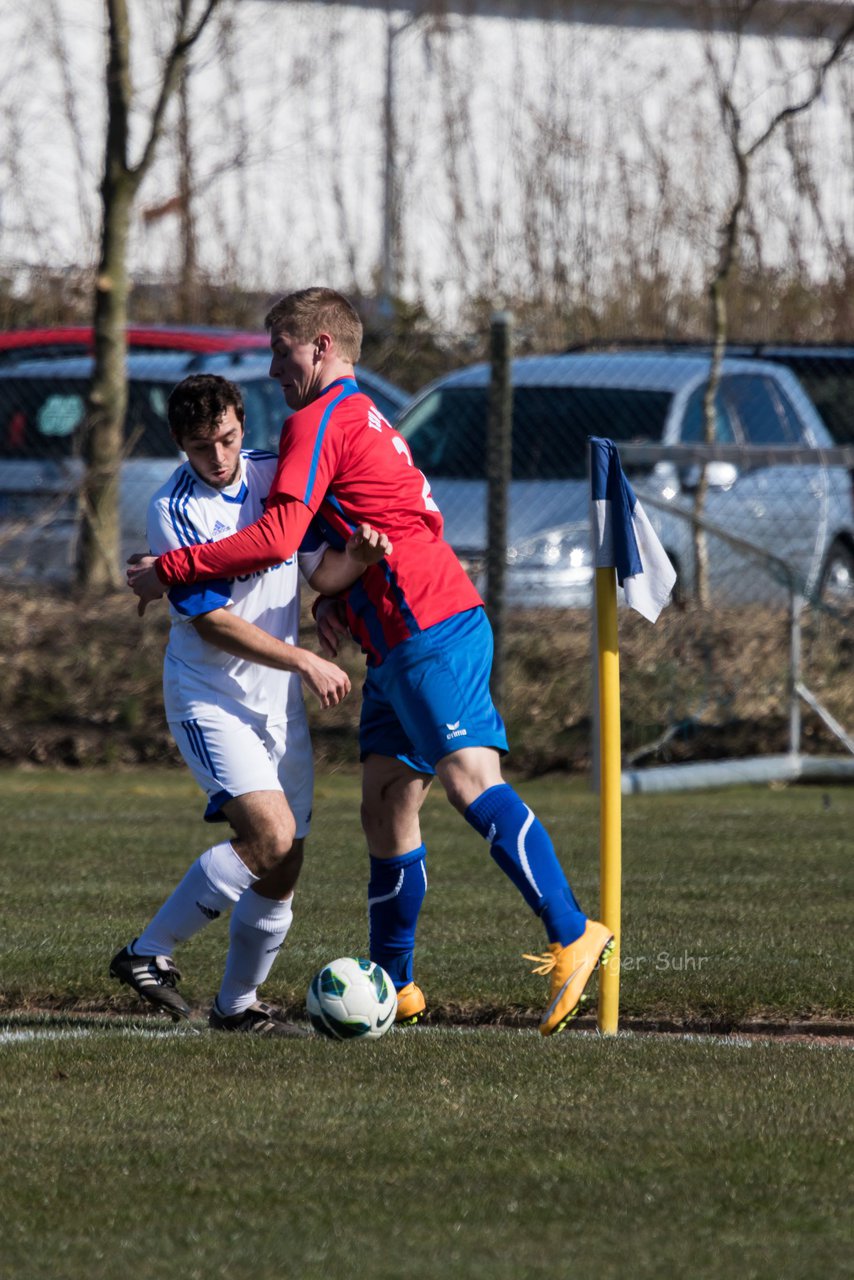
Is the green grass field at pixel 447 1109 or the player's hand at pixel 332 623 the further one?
the player's hand at pixel 332 623

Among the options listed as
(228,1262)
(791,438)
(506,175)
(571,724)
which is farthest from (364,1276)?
(506,175)

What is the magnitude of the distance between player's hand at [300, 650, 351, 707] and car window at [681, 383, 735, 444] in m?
8.14

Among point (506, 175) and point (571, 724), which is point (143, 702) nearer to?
point (571, 724)

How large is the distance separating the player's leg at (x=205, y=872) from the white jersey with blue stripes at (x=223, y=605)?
73mm

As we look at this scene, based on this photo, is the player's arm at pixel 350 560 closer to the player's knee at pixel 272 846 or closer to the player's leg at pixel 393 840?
the player's leg at pixel 393 840

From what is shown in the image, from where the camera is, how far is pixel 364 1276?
321 centimetres

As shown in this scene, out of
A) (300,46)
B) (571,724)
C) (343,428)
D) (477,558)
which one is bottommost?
(571,724)

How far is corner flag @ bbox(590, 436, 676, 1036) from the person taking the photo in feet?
17.9

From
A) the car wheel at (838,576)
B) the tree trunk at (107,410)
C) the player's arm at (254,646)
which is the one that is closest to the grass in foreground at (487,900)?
the player's arm at (254,646)

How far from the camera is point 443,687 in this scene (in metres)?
5.29

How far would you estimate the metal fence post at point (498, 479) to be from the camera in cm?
1130

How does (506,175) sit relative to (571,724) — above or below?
above

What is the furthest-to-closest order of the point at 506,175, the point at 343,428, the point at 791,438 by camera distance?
1. the point at 506,175
2. the point at 791,438
3. the point at 343,428

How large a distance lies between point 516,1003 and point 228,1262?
2667 millimetres
